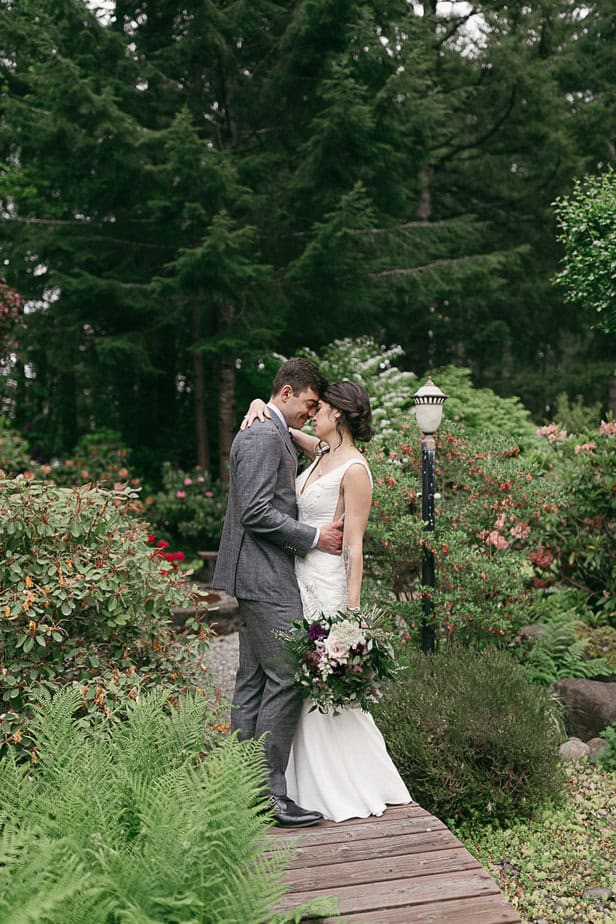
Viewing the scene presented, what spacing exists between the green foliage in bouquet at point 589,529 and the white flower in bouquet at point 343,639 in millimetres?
3622

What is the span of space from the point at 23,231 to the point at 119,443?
3396 mm

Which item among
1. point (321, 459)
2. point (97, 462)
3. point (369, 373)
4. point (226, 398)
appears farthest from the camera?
point (97, 462)

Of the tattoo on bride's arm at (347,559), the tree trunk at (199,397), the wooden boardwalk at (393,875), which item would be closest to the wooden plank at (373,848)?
the wooden boardwalk at (393,875)

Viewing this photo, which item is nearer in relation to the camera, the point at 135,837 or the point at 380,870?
the point at 135,837

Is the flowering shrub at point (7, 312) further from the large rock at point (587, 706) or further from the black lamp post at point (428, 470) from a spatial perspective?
the large rock at point (587, 706)

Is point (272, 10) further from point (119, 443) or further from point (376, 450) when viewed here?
point (376, 450)

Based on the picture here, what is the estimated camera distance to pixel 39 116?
12.2 m

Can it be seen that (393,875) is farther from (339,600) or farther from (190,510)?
(190,510)

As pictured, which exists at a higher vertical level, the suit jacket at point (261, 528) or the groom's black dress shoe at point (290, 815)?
the suit jacket at point (261, 528)

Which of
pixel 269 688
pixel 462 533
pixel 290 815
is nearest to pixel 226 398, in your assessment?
pixel 462 533

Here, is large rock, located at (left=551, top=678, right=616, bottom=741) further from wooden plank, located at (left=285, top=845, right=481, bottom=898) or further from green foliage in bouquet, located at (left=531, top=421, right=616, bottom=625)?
wooden plank, located at (left=285, top=845, right=481, bottom=898)

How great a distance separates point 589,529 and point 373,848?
179 inches

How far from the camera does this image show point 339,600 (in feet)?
12.7

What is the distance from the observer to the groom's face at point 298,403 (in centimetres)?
395
